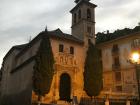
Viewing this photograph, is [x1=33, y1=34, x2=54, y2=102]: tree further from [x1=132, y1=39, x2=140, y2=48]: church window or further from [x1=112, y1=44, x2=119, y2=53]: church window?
[x1=132, y1=39, x2=140, y2=48]: church window

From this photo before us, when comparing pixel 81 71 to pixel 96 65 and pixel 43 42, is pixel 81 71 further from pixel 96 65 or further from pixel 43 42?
pixel 43 42

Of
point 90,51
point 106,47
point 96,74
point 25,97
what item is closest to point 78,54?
point 90,51

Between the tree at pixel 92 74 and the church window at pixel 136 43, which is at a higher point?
the church window at pixel 136 43

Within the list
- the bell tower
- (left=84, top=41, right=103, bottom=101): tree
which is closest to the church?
the bell tower

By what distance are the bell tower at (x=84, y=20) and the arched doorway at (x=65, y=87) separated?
8.09 metres

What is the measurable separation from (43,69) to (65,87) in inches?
238

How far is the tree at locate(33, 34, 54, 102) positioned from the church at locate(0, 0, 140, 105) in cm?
147

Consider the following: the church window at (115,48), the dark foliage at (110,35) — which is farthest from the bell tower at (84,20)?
the dark foliage at (110,35)

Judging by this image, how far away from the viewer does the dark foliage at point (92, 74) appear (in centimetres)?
3155

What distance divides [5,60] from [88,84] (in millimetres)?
29007

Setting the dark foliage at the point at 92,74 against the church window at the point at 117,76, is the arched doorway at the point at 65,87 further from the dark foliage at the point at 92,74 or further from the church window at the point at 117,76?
the church window at the point at 117,76

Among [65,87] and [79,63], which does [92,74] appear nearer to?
[79,63]

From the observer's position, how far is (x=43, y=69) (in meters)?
27.5

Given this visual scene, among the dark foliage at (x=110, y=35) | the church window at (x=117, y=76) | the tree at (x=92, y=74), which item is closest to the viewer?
the tree at (x=92, y=74)
